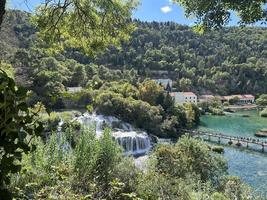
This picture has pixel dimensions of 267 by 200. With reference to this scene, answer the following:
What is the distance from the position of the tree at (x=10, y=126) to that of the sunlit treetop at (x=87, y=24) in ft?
7.79

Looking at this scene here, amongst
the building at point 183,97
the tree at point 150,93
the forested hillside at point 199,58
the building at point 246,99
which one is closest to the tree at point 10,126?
the tree at point 150,93

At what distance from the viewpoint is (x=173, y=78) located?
A: 103625 millimetres

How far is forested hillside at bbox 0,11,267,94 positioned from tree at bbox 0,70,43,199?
81.3 meters

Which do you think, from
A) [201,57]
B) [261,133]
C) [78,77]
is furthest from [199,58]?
[261,133]

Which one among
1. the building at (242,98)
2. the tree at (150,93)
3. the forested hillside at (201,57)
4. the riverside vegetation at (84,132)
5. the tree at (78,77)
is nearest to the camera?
the riverside vegetation at (84,132)

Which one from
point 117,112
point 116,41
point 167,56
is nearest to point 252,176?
point 117,112

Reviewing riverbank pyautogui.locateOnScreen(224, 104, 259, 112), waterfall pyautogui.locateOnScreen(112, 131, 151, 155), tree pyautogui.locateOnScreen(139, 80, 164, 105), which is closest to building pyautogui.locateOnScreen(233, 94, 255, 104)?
riverbank pyautogui.locateOnScreen(224, 104, 259, 112)

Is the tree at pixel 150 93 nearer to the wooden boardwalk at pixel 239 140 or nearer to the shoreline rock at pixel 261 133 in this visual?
the wooden boardwalk at pixel 239 140

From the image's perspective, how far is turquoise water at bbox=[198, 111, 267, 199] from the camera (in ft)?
83.6

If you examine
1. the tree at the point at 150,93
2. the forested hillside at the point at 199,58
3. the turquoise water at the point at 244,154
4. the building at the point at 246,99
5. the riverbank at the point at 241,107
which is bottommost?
the turquoise water at the point at 244,154

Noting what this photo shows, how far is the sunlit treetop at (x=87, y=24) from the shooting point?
372 centimetres

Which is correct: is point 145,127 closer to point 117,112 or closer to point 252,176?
point 117,112

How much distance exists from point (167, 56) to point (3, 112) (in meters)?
118

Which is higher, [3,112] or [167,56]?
[167,56]
